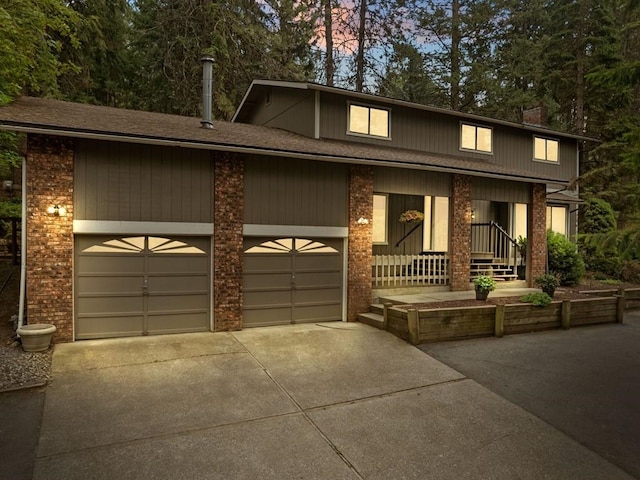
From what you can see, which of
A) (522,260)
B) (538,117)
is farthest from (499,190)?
(538,117)

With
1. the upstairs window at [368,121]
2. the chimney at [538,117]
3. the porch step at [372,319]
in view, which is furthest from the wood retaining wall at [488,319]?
the chimney at [538,117]

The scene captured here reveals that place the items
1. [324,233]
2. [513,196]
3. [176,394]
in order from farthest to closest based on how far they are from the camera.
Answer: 1. [513,196]
2. [324,233]
3. [176,394]

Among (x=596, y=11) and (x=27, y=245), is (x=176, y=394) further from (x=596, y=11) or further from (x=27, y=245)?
(x=596, y=11)

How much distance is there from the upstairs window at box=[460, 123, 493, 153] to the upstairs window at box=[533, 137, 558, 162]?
119 inches

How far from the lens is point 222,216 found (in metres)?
9.25

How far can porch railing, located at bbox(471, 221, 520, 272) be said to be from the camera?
14.2 m

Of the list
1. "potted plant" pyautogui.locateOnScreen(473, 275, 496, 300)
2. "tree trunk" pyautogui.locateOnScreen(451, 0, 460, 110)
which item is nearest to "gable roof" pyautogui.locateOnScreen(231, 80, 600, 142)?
"potted plant" pyautogui.locateOnScreen(473, 275, 496, 300)

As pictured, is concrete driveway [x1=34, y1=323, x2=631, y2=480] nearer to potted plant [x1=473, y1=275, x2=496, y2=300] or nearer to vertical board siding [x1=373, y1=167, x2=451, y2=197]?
potted plant [x1=473, y1=275, x2=496, y2=300]

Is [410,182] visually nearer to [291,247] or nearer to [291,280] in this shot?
[291,247]

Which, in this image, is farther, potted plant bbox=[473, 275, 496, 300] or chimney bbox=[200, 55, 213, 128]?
chimney bbox=[200, 55, 213, 128]

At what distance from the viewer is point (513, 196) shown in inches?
528

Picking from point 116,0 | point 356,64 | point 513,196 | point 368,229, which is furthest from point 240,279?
point 356,64

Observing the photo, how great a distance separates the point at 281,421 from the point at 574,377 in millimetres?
5257

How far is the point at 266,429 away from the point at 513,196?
37.7 feet
